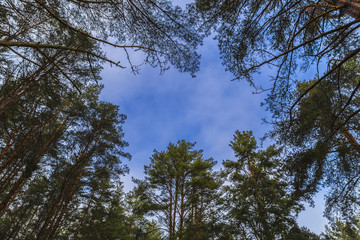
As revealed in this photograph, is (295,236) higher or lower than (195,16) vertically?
lower

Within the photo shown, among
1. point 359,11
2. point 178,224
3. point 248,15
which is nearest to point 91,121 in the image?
point 178,224

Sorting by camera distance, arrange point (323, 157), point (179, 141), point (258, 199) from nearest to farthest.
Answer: point (323, 157), point (258, 199), point (179, 141)

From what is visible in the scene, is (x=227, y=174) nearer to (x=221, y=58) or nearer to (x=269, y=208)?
(x=269, y=208)

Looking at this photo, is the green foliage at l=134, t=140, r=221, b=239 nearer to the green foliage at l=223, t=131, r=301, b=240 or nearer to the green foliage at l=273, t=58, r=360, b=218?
the green foliage at l=223, t=131, r=301, b=240

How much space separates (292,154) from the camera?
6.50m

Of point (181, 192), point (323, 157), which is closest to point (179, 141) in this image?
point (181, 192)

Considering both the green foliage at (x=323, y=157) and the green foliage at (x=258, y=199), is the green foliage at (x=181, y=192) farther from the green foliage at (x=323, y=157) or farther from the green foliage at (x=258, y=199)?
the green foliage at (x=323, y=157)

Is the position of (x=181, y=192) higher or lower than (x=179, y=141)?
lower

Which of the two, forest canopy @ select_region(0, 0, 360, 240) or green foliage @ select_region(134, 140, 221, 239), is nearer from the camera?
forest canopy @ select_region(0, 0, 360, 240)

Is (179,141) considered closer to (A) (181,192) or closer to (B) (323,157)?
(A) (181,192)

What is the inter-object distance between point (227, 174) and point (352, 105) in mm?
8177

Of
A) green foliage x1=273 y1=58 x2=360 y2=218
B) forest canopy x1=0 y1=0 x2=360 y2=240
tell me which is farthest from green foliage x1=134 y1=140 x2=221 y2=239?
green foliage x1=273 y1=58 x2=360 y2=218

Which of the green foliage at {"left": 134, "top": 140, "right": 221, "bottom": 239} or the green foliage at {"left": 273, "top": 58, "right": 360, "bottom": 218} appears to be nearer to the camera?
the green foliage at {"left": 273, "top": 58, "right": 360, "bottom": 218}

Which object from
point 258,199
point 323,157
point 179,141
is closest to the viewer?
point 323,157
